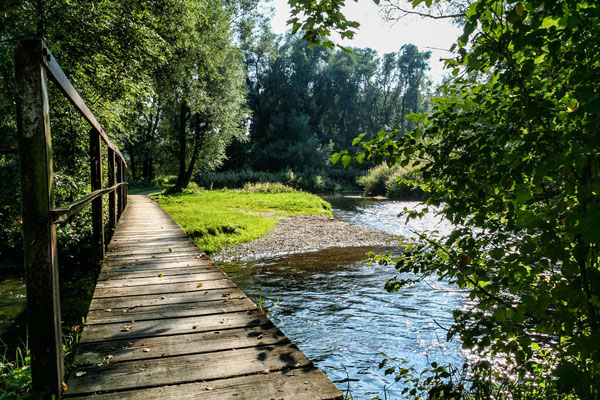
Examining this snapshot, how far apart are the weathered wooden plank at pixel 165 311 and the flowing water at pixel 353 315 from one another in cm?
107

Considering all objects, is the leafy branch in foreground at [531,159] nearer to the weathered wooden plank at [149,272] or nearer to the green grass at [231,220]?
the weathered wooden plank at [149,272]

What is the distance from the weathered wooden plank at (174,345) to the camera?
2.18 metres

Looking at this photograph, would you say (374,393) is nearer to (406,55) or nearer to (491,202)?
(491,202)

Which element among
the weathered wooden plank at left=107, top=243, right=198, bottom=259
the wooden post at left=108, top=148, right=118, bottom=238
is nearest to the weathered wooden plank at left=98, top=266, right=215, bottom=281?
the weathered wooden plank at left=107, top=243, right=198, bottom=259

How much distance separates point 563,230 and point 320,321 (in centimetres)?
404

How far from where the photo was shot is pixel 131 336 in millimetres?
2480

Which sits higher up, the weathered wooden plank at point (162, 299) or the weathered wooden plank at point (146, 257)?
the weathered wooden plank at point (162, 299)

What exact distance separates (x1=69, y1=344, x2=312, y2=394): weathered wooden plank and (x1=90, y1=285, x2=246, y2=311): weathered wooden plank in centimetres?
110

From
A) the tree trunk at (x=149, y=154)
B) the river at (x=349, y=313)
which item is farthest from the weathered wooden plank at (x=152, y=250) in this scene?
the tree trunk at (x=149, y=154)

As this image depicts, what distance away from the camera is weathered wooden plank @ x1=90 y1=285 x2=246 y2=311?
10.3 ft

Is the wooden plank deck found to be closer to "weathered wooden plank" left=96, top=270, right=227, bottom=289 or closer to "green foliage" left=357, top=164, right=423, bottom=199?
"weathered wooden plank" left=96, top=270, right=227, bottom=289

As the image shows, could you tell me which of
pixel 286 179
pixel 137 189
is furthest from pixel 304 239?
pixel 137 189

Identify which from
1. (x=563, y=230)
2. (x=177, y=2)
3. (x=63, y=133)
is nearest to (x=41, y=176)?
(x=563, y=230)

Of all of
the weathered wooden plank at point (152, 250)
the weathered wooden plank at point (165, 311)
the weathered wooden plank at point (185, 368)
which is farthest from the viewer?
the weathered wooden plank at point (152, 250)
